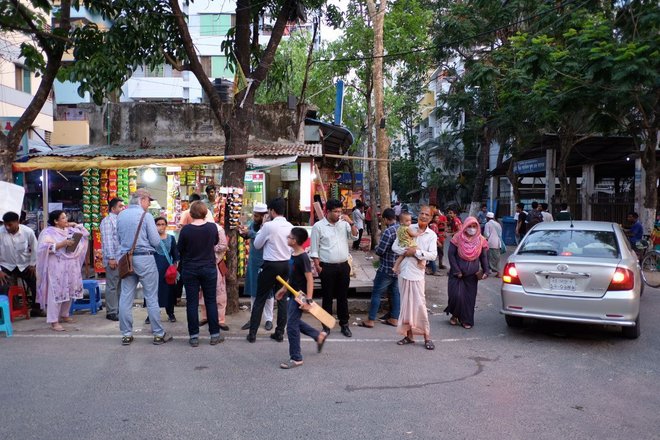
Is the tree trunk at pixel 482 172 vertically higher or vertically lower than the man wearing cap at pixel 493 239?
higher

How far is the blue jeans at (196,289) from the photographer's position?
659 cm

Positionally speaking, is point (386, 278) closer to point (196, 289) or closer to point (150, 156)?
point (196, 289)

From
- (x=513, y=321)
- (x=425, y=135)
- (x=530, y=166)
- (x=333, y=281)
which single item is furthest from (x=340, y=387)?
(x=425, y=135)

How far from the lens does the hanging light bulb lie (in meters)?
11.9

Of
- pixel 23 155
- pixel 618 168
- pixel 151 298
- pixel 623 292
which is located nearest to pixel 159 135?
pixel 23 155

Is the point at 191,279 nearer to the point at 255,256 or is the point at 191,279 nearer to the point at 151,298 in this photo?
the point at 151,298

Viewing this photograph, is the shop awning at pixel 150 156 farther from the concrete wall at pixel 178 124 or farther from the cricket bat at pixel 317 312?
the cricket bat at pixel 317 312

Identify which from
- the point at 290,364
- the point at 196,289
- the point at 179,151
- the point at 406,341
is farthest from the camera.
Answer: the point at 179,151

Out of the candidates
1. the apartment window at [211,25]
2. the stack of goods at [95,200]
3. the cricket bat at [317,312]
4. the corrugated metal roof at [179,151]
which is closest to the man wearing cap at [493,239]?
the corrugated metal roof at [179,151]

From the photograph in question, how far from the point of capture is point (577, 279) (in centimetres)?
670

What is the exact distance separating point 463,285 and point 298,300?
304cm

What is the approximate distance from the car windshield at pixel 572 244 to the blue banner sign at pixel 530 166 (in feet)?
56.0

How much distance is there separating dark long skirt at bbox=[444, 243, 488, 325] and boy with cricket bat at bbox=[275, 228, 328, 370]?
8.05ft

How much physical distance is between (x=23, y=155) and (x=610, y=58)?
1277 centimetres
